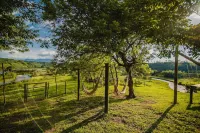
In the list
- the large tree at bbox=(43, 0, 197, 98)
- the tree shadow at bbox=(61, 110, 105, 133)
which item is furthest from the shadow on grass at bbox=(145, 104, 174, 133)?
the large tree at bbox=(43, 0, 197, 98)

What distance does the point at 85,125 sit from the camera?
5914 millimetres

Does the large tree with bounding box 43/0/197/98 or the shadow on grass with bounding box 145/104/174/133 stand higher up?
the large tree with bounding box 43/0/197/98

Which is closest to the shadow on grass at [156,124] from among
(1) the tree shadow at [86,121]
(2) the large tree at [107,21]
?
(1) the tree shadow at [86,121]

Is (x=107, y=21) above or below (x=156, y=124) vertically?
above

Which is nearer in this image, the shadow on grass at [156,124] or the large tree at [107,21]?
the large tree at [107,21]

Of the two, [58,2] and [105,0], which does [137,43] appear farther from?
[58,2]

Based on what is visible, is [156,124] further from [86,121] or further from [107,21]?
[107,21]

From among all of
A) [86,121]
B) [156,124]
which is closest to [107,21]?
[86,121]

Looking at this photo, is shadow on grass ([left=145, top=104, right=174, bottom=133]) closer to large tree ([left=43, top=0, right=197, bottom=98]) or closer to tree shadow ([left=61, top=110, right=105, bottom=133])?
tree shadow ([left=61, top=110, right=105, bottom=133])

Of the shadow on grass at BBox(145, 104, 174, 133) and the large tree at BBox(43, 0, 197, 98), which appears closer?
the large tree at BBox(43, 0, 197, 98)

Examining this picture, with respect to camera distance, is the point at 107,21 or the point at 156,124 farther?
the point at 107,21

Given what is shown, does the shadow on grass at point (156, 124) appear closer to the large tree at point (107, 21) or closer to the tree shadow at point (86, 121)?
the tree shadow at point (86, 121)

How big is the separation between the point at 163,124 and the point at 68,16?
6.78 meters

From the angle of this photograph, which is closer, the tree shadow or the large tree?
the large tree
